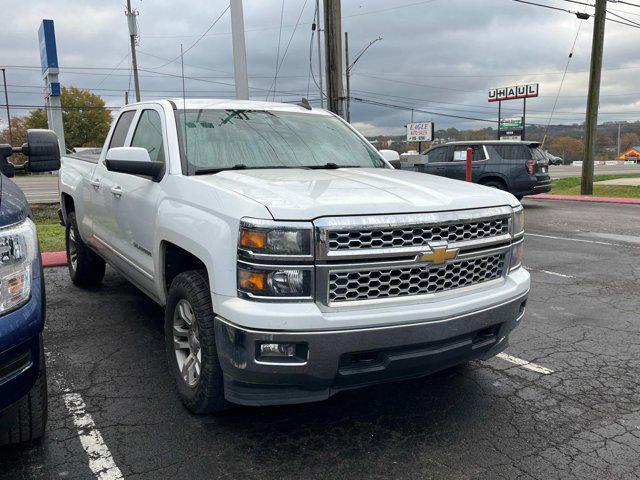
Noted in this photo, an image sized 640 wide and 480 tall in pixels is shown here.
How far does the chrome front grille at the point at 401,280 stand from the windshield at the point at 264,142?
1470 mm

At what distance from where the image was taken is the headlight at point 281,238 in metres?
2.59

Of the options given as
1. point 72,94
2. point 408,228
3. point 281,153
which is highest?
point 72,94

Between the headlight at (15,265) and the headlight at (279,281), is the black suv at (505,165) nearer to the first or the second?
the headlight at (279,281)

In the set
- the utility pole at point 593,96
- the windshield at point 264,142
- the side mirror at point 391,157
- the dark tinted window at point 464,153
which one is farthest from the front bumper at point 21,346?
the utility pole at point 593,96

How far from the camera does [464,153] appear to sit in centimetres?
1523

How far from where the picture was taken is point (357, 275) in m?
2.68

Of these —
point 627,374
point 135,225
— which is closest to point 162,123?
point 135,225

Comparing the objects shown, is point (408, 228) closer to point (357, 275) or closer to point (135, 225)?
point (357, 275)

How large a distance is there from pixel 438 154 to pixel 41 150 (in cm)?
1355

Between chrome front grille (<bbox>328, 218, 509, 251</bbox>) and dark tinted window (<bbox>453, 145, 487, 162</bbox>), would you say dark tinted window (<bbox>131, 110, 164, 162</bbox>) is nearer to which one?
chrome front grille (<bbox>328, 218, 509, 251</bbox>)

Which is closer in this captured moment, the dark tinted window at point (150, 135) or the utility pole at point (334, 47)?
the dark tinted window at point (150, 135)

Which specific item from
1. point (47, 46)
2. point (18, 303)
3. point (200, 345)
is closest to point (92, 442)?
point (200, 345)

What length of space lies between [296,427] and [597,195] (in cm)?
1919

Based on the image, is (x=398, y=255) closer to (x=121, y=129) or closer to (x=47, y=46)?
(x=121, y=129)
